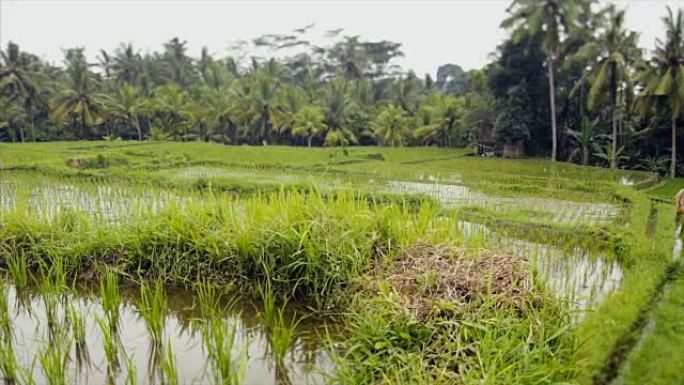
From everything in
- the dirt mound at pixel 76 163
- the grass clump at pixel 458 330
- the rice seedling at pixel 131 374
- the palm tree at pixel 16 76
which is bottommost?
the rice seedling at pixel 131 374

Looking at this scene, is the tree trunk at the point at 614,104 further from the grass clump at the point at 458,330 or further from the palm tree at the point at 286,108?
the grass clump at the point at 458,330

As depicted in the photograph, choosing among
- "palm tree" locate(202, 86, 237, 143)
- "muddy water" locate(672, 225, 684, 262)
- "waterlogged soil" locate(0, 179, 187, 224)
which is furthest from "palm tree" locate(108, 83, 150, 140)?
"muddy water" locate(672, 225, 684, 262)

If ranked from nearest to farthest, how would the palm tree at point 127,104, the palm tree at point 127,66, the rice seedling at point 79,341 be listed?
the rice seedling at point 79,341
the palm tree at point 127,104
the palm tree at point 127,66

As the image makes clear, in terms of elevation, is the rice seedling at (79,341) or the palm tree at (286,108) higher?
the palm tree at (286,108)

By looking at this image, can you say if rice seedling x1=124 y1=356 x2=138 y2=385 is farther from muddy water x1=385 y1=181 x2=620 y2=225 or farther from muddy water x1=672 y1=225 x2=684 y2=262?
muddy water x1=385 y1=181 x2=620 y2=225

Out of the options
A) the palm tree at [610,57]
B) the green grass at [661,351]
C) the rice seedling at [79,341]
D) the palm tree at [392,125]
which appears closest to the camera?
the green grass at [661,351]

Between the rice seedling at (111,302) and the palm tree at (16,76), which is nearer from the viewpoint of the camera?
the rice seedling at (111,302)

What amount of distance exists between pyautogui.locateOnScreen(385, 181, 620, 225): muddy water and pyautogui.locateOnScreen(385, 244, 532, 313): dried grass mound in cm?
412

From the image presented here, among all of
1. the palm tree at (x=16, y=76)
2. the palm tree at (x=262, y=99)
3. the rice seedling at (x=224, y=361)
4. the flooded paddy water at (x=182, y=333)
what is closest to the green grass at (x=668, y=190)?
the flooded paddy water at (x=182, y=333)

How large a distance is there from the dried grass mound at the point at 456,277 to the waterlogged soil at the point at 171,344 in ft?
2.42

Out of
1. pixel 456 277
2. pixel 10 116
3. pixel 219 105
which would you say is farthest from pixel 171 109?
pixel 456 277

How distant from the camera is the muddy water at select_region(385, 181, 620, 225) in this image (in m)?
8.00

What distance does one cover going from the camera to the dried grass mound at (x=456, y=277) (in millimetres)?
3539

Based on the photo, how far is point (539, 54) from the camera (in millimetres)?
19891
